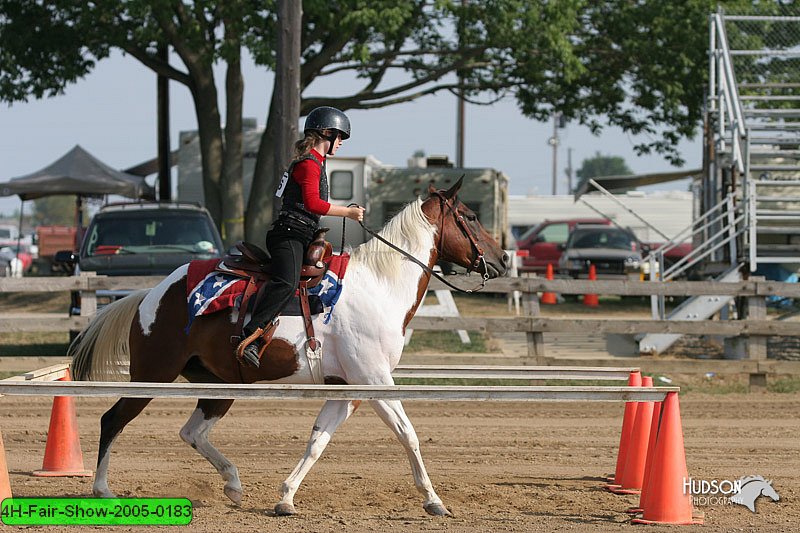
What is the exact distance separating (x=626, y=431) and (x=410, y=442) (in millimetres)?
2144

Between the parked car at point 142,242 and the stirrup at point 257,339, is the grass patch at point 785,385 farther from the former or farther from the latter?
the stirrup at point 257,339

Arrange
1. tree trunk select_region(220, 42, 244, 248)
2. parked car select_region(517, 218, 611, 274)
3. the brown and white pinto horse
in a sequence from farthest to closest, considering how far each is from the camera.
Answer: parked car select_region(517, 218, 611, 274) → tree trunk select_region(220, 42, 244, 248) → the brown and white pinto horse

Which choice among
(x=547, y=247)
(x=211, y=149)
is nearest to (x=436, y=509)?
(x=211, y=149)

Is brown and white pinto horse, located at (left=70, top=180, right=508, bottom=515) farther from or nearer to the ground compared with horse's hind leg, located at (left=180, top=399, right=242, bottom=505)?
farther from the ground

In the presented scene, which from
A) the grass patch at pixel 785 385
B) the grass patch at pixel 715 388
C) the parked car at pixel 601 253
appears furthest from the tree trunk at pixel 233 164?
the grass patch at pixel 785 385

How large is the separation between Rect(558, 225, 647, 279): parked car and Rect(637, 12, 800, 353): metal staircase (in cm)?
565

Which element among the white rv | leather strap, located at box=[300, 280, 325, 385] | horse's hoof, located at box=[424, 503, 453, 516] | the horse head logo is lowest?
the horse head logo

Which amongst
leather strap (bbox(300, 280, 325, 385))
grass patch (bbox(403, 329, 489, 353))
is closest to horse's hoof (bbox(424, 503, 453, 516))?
leather strap (bbox(300, 280, 325, 385))

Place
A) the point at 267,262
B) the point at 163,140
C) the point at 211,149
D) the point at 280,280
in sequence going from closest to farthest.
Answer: the point at 280,280 → the point at 267,262 → the point at 211,149 → the point at 163,140

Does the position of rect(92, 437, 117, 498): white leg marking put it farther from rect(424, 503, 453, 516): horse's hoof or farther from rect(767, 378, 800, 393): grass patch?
rect(767, 378, 800, 393): grass patch

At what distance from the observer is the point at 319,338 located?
7.15 metres

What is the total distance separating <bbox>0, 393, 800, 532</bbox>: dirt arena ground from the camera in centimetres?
703

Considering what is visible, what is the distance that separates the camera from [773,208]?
820 inches

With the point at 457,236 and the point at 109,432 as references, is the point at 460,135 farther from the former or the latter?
the point at 109,432
